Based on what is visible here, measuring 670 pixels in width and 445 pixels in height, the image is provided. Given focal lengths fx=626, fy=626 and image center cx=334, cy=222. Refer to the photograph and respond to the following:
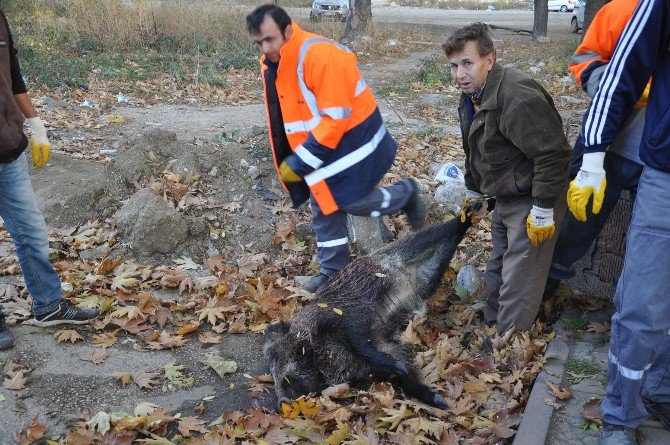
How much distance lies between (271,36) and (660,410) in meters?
3.26

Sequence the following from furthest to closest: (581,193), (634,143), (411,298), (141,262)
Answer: (141,262) < (411,298) < (634,143) < (581,193)

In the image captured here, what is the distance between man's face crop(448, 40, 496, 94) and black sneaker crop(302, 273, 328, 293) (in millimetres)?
1795

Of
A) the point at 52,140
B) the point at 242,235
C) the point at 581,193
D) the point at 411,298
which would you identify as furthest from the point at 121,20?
the point at 581,193

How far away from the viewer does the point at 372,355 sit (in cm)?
374

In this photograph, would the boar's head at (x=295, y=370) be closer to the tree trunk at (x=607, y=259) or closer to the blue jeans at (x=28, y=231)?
the blue jeans at (x=28, y=231)

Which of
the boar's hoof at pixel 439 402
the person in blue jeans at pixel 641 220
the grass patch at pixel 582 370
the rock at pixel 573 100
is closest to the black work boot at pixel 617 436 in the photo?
the person in blue jeans at pixel 641 220

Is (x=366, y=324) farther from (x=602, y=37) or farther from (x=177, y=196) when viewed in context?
(x=177, y=196)

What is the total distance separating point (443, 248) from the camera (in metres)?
4.37

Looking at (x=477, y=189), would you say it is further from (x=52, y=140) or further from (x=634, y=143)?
(x=52, y=140)

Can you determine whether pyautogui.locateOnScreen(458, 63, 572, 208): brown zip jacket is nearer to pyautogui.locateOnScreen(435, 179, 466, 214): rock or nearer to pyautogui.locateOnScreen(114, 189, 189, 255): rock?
pyautogui.locateOnScreen(435, 179, 466, 214): rock

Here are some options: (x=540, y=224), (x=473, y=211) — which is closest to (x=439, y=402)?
(x=540, y=224)

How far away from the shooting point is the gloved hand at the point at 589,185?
3125 mm

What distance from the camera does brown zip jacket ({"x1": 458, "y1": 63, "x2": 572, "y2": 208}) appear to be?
364cm

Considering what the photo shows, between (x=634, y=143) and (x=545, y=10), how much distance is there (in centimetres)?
1737
